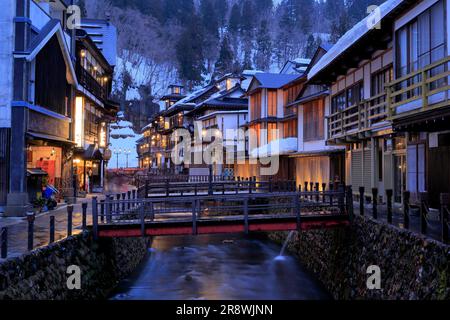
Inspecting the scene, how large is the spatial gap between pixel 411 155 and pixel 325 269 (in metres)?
6.39

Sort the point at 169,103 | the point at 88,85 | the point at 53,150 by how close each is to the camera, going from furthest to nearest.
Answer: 1. the point at 169,103
2. the point at 88,85
3. the point at 53,150

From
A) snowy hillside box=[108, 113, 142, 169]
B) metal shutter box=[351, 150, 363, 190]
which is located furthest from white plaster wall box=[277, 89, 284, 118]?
snowy hillside box=[108, 113, 142, 169]

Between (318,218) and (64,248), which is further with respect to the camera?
(318,218)

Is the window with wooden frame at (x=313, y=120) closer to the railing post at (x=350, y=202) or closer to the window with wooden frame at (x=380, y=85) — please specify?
the window with wooden frame at (x=380, y=85)

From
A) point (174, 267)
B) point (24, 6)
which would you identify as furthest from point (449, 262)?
point (24, 6)

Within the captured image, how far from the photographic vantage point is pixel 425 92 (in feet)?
47.3

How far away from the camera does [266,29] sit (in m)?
173

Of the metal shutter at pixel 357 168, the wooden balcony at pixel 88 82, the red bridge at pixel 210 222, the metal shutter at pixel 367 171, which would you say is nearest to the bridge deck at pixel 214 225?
the red bridge at pixel 210 222

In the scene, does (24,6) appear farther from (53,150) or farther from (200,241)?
(200,241)

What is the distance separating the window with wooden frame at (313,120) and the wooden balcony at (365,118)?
22.3 feet

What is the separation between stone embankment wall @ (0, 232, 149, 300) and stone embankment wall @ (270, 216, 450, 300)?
365 inches

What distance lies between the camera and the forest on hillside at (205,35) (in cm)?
14925
